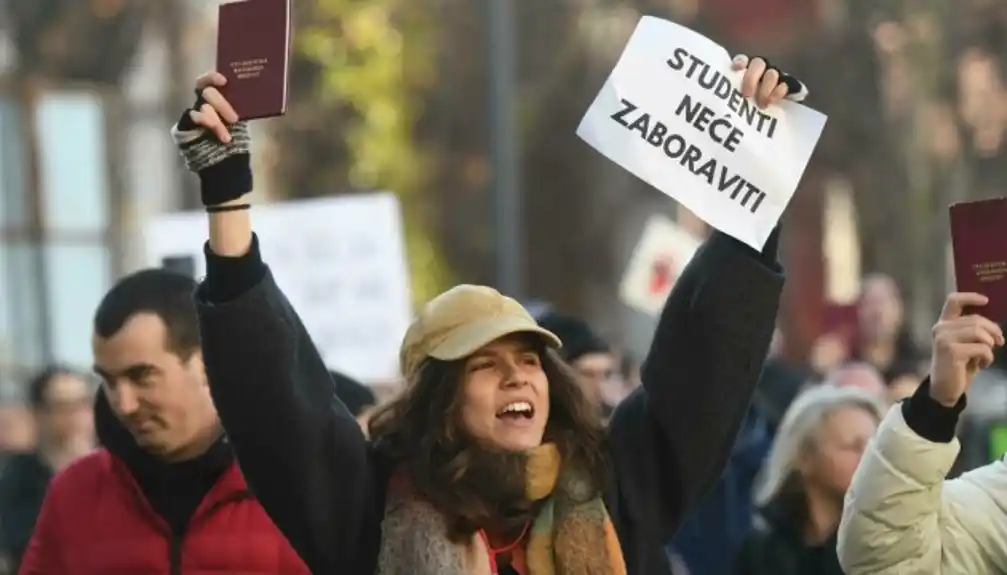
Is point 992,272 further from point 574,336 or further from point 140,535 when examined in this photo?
point 574,336

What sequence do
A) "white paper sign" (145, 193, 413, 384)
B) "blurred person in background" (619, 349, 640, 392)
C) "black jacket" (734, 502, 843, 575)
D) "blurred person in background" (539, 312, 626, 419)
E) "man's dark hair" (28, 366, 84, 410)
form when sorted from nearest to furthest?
"black jacket" (734, 502, 843, 575)
"blurred person in background" (539, 312, 626, 419)
"man's dark hair" (28, 366, 84, 410)
"blurred person in background" (619, 349, 640, 392)
"white paper sign" (145, 193, 413, 384)

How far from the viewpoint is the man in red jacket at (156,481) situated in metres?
4.71

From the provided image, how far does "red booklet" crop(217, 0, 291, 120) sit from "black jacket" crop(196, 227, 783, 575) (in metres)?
0.24

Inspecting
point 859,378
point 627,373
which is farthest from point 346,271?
point 859,378

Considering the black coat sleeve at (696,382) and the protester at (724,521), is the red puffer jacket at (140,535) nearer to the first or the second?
the black coat sleeve at (696,382)

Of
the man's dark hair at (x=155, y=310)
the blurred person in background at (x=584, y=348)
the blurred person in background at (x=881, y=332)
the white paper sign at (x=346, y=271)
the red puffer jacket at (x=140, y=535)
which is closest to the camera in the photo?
the red puffer jacket at (x=140, y=535)

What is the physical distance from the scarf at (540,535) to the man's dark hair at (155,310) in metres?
0.98

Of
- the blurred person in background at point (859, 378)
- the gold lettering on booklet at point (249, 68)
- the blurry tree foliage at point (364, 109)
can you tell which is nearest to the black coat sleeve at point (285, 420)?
the gold lettering on booklet at point (249, 68)

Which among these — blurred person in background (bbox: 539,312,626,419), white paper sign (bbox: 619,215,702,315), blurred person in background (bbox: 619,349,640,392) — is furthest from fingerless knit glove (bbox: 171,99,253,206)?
white paper sign (bbox: 619,215,702,315)

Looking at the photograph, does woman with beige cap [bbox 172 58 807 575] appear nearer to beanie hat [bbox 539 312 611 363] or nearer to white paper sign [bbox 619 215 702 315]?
beanie hat [bbox 539 312 611 363]

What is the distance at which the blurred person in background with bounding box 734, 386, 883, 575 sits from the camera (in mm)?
5703

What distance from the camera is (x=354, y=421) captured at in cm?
404

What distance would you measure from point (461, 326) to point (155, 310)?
1.02 meters

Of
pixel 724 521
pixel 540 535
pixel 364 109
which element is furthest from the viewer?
pixel 364 109
